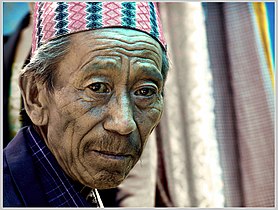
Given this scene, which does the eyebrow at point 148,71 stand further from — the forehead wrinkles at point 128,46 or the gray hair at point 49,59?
the gray hair at point 49,59

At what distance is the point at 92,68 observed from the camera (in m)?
1.06

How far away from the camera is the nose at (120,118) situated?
3.40 ft

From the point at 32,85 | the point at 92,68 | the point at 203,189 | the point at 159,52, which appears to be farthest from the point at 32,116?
the point at 203,189

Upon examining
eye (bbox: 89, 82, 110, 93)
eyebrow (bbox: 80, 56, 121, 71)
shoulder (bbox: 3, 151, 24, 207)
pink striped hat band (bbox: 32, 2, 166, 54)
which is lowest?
shoulder (bbox: 3, 151, 24, 207)

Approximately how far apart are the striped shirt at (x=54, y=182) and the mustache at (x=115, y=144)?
115mm

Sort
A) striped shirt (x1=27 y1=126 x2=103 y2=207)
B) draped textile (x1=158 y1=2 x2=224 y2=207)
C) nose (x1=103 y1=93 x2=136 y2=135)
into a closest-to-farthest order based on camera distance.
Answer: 1. nose (x1=103 y1=93 x2=136 y2=135)
2. striped shirt (x1=27 y1=126 x2=103 y2=207)
3. draped textile (x1=158 y1=2 x2=224 y2=207)

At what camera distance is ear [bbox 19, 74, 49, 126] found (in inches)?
44.9

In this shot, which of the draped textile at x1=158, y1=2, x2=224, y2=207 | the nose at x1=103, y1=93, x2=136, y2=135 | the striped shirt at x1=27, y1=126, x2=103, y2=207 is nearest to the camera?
the nose at x1=103, y1=93, x2=136, y2=135

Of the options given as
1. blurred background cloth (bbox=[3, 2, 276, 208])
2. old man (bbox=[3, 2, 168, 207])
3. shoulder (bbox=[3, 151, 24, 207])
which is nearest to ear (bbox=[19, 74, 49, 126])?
old man (bbox=[3, 2, 168, 207])

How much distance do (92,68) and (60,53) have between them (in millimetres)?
82

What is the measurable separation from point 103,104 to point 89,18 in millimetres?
181

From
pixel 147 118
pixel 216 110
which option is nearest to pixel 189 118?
pixel 216 110

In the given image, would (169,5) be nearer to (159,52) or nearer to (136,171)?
(136,171)

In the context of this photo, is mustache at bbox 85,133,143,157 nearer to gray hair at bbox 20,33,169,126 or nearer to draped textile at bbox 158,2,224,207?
gray hair at bbox 20,33,169,126
